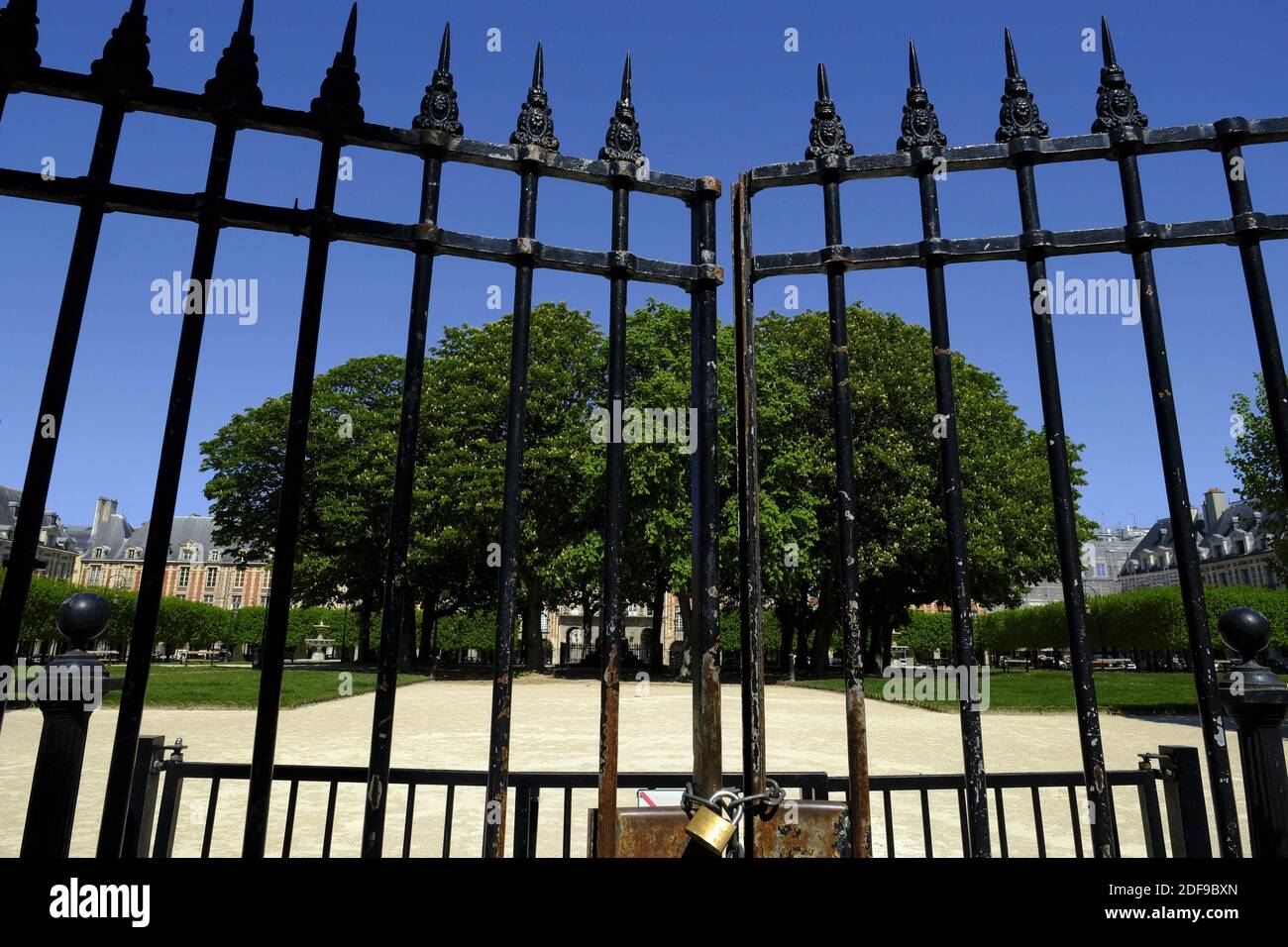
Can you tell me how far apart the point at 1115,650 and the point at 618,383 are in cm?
8388

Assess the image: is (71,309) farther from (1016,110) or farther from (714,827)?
(1016,110)

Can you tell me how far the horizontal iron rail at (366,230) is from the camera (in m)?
2.73

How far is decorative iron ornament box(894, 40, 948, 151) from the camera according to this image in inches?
127

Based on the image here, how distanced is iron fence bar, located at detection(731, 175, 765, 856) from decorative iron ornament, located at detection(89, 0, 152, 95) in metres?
2.32

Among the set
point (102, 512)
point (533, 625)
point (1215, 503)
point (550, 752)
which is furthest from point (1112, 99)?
point (102, 512)

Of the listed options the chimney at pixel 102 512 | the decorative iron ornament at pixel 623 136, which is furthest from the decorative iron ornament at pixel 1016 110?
the chimney at pixel 102 512

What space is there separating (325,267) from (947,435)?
2.45 metres

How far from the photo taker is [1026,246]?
Answer: 3078mm

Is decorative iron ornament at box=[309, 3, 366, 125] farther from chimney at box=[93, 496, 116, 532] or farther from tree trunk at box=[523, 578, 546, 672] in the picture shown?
chimney at box=[93, 496, 116, 532]

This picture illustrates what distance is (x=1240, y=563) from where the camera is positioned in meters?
67.0

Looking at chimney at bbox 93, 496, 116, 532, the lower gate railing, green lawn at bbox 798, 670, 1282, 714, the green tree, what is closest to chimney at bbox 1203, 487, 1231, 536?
green lawn at bbox 798, 670, 1282, 714

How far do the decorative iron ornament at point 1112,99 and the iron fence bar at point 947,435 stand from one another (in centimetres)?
65

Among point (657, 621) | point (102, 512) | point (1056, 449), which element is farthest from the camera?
point (102, 512)
